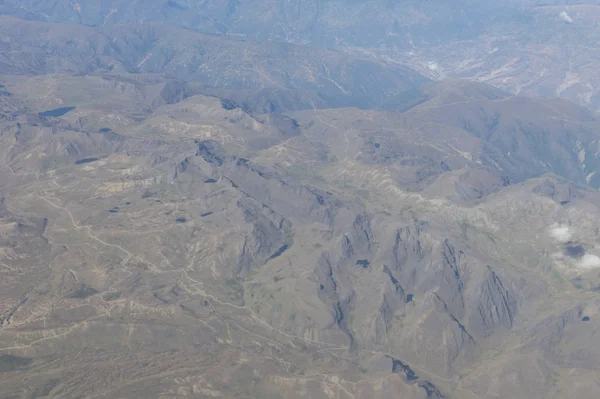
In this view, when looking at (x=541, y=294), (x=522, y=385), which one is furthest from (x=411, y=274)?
(x=522, y=385)

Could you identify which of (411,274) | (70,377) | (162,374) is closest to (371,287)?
(411,274)

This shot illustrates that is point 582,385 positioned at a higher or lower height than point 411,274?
higher

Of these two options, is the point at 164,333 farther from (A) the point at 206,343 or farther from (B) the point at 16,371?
(B) the point at 16,371

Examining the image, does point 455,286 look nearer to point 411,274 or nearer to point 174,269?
point 411,274

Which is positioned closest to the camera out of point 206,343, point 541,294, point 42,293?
point 206,343

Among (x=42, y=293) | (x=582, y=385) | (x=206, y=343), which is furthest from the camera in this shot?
(x=42, y=293)

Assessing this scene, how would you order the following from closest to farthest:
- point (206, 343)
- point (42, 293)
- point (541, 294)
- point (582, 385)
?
point (582, 385) → point (206, 343) → point (42, 293) → point (541, 294)

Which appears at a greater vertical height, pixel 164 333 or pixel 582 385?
pixel 582 385

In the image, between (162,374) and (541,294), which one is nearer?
(162,374)

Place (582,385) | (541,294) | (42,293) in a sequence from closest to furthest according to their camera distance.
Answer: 1. (582,385)
2. (42,293)
3. (541,294)
